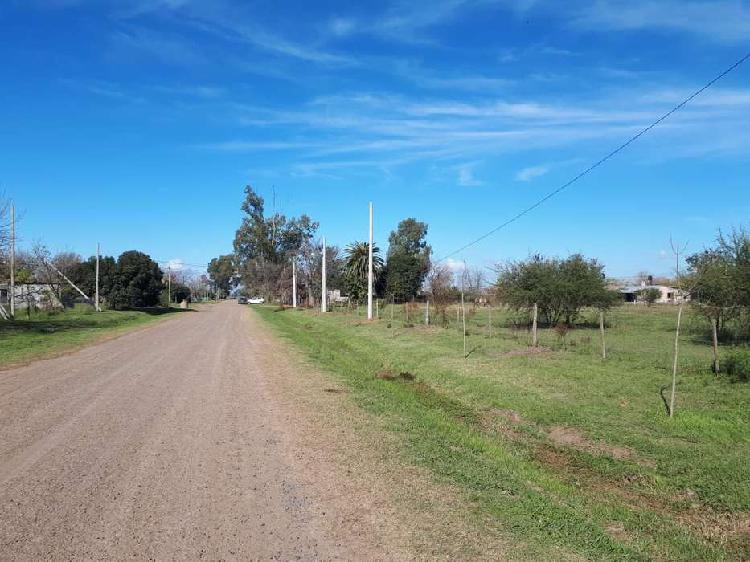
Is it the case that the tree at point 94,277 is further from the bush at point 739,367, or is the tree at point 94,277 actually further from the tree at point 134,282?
the bush at point 739,367

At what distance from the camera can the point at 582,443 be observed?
8.46 metres

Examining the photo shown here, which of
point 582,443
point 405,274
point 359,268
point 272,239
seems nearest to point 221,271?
point 272,239

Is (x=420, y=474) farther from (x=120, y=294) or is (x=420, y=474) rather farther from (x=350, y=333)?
(x=120, y=294)

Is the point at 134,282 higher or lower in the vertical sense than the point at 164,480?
higher

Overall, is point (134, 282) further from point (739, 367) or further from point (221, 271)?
point (221, 271)

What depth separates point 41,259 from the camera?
54.2m

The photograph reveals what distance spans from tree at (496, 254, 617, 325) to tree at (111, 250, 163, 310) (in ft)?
126

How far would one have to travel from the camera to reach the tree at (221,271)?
16450 cm

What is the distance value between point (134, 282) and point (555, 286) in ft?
135

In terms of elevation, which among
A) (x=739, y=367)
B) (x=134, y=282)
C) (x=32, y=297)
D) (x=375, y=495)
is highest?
(x=134, y=282)

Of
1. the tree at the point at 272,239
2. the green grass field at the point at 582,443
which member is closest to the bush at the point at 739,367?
the green grass field at the point at 582,443

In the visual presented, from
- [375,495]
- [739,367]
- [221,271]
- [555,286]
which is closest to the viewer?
[375,495]

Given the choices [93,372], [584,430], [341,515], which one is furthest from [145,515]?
[93,372]

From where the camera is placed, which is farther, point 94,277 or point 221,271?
point 221,271
